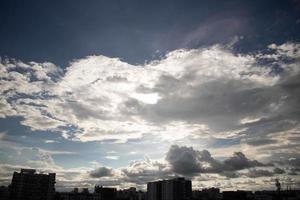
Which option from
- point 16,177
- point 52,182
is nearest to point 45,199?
point 52,182

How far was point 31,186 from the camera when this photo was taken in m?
Result: 177

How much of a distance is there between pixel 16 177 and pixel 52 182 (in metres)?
21.5

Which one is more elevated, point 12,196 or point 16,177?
point 16,177

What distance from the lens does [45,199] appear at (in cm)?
17625

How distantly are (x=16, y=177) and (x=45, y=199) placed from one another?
22499 mm

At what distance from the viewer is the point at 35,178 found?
179750 millimetres

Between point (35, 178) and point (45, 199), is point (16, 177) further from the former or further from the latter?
point (45, 199)

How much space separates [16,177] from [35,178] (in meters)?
11.1

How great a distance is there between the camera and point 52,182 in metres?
183

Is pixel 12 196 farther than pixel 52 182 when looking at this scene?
No

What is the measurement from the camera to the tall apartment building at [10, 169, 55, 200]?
17375 centimetres

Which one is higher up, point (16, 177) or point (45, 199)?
point (16, 177)

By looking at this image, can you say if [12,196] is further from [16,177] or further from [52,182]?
[52,182]

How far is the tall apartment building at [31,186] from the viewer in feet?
570
